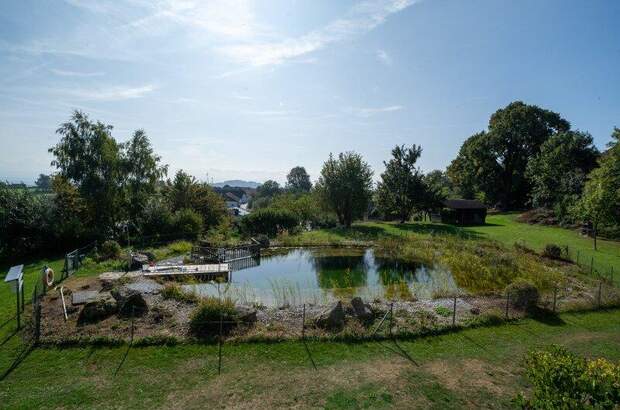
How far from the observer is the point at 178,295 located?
13.4 meters

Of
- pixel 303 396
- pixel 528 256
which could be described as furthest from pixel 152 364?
pixel 528 256

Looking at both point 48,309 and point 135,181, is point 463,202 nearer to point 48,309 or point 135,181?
point 135,181

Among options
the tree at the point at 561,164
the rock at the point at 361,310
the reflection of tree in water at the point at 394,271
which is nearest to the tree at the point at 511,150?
the tree at the point at 561,164

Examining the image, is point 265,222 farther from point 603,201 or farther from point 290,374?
point 603,201

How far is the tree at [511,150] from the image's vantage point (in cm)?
5425

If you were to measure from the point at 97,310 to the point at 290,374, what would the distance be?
710 centimetres

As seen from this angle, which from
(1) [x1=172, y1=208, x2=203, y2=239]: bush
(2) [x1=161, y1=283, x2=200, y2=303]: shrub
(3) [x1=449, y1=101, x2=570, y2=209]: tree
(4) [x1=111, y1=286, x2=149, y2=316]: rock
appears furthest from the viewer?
(3) [x1=449, y1=101, x2=570, y2=209]: tree

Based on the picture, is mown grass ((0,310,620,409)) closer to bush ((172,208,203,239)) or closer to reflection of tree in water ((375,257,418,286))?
reflection of tree in water ((375,257,418,286))

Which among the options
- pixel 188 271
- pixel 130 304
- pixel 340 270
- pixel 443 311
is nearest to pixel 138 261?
pixel 188 271

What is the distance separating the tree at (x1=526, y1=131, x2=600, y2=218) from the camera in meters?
40.5

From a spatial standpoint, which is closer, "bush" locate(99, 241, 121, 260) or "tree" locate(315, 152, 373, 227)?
"bush" locate(99, 241, 121, 260)

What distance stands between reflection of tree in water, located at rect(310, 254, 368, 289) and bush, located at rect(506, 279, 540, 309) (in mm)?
7022

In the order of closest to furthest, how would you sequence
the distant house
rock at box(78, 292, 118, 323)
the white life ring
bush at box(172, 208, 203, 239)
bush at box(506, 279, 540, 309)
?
rock at box(78, 292, 118, 323) → bush at box(506, 279, 540, 309) → the white life ring → bush at box(172, 208, 203, 239) → the distant house

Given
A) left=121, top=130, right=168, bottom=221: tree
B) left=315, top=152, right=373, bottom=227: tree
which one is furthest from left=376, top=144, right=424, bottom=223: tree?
left=121, top=130, right=168, bottom=221: tree
